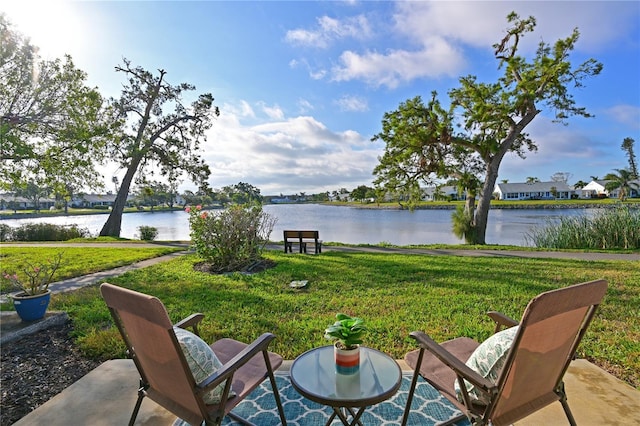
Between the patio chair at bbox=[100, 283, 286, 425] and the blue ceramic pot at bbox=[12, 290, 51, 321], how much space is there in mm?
2763

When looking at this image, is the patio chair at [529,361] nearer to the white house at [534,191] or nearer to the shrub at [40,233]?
the shrub at [40,233]

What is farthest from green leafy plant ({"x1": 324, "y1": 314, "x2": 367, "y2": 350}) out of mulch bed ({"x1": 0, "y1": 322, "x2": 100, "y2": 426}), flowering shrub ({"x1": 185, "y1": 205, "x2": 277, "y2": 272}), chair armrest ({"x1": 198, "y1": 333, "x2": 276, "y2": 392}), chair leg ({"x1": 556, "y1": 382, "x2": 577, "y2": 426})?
flowering shrub ({"x1": 185, "y1": 205, "x2": 277, "y2": 272})

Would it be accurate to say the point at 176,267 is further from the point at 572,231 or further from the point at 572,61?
the point at 572,61

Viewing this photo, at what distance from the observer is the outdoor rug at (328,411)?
2.21 m

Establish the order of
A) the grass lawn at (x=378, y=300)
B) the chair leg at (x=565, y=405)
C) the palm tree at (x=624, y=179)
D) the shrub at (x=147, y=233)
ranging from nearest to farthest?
the chair leg at (x=565, y=405) → the grass lawn at (x=378, y=300) → the shrub at (x=147, y=233) → the palm tree at (x=624, y=179)

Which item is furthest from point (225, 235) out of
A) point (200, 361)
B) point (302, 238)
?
point (200, 361)

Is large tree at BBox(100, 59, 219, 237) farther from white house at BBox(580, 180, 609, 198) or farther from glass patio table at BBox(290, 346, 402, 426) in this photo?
white house at BBox(580, 180, 609, 198)

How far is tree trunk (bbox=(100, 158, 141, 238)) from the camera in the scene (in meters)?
16.5

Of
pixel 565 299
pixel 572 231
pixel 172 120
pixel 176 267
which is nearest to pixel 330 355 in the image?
pixel 565 299

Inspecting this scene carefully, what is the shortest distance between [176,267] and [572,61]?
15.8 m

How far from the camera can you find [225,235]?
7223mm

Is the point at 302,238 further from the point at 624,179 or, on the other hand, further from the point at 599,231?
the point at 624,179

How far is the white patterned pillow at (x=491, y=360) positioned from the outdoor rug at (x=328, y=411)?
1.85 ft

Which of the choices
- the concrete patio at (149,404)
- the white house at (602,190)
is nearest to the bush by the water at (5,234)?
the concrete patio at (149,404)
